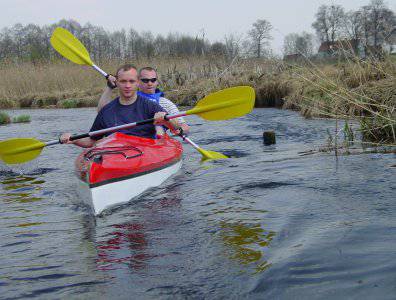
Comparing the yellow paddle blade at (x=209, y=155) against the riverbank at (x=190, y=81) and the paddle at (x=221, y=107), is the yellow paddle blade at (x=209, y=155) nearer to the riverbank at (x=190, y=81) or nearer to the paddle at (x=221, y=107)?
the paddle at (x=221, y=107)

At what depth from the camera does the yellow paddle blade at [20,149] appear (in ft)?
16.7

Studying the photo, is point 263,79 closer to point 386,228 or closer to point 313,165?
point 313,165

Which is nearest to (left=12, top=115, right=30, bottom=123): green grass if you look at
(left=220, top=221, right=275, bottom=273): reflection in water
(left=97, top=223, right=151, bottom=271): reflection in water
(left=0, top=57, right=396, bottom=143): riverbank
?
(left=0, top=57, right=396, bottom=143): riverbank

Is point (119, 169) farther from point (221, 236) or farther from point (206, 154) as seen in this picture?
point (206, 154)

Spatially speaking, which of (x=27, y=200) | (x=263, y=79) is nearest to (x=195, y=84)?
(x=263, y=79)

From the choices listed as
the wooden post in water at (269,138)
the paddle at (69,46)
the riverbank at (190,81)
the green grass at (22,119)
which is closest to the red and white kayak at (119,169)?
the paddle at (69,46)

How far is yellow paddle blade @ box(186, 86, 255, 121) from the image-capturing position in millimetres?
5032

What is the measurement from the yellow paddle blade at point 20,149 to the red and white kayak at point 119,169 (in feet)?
2.66

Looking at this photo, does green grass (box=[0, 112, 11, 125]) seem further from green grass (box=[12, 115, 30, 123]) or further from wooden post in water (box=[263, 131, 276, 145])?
wooden post in water (box=[263, 131, 276, 145])

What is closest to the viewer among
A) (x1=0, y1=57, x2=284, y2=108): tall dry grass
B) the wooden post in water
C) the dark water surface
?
the dark water surface

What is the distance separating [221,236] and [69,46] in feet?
14.6

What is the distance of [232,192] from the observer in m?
4.41

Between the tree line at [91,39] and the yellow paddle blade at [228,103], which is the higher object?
the tree line at [91,39]

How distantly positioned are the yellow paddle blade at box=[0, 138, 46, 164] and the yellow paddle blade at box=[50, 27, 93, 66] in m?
1.89
